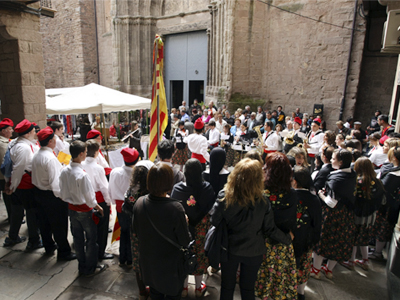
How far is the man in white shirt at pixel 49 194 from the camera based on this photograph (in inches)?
147

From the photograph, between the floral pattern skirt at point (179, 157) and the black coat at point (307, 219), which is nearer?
the black coat at point (307, 219)

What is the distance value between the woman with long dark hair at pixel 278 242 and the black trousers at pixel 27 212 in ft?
11.0

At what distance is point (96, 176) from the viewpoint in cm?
372

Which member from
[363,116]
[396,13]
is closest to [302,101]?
[363,116]

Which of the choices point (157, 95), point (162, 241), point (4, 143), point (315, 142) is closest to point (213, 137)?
point (315, 142)

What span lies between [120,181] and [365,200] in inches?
127

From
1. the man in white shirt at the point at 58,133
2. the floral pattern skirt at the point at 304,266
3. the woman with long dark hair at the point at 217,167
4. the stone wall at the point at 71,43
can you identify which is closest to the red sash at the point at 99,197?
the woman with long dark hair at the point at 217,167

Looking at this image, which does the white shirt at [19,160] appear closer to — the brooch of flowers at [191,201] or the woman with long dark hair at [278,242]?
the brooch of flowers at [191,201]

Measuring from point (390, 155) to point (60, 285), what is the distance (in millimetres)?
4851

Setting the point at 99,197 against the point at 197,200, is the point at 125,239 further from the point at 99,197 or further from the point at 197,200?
the point at 197,200

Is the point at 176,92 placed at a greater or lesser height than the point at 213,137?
greater

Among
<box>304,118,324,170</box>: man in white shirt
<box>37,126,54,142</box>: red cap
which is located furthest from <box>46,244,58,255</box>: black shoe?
<box>304,118,324,170</box>: man in white shirt

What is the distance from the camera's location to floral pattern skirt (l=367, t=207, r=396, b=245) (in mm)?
4086

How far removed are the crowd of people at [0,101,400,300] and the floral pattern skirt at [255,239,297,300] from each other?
0.01m
